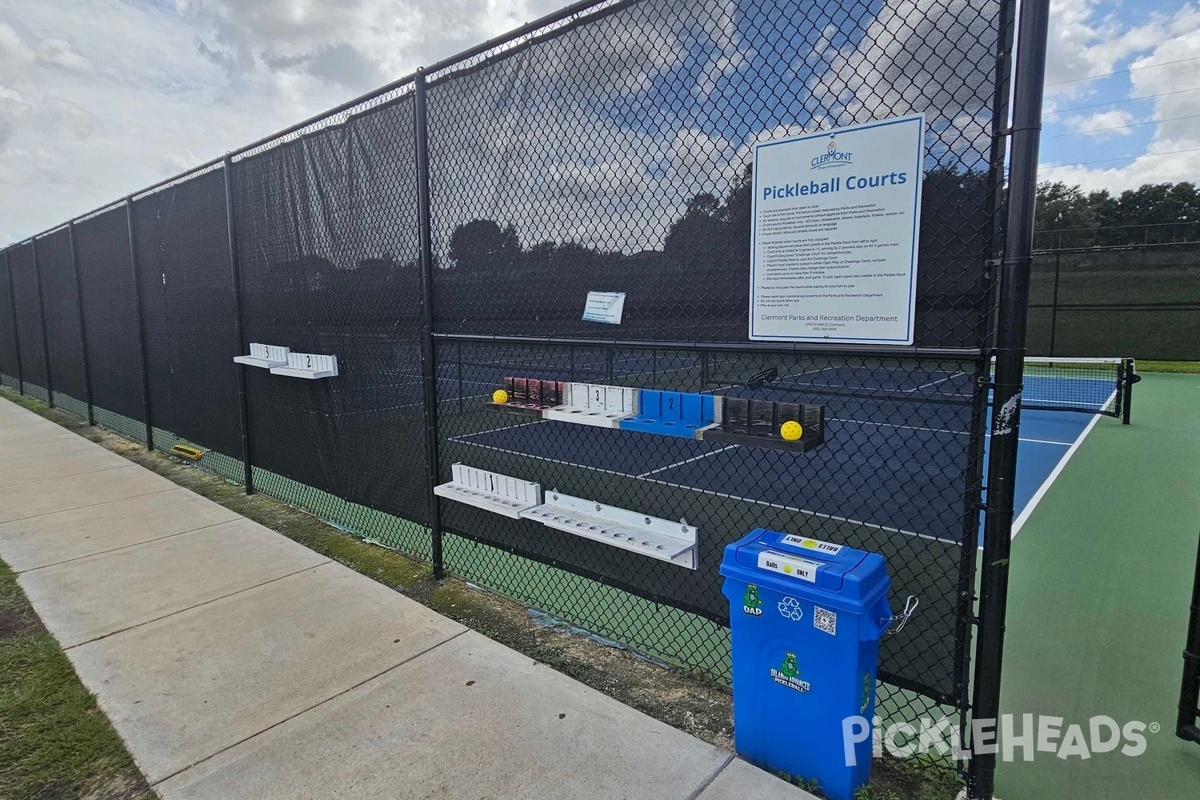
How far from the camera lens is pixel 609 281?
296 cm

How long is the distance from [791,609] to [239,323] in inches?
224

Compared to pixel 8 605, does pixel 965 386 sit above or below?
above

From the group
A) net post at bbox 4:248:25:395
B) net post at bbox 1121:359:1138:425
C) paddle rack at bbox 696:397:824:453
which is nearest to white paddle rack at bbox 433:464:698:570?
paddle rack at bbox 696:397:824:453

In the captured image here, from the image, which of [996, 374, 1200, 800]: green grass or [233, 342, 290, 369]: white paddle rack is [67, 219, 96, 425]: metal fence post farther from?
[996, 374, 1200, 800]: green grass

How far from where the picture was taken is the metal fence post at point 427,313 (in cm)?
382

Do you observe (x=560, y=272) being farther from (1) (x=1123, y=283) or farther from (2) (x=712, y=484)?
(1) (x=1123, y=283)

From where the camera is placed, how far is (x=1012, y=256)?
1.92m

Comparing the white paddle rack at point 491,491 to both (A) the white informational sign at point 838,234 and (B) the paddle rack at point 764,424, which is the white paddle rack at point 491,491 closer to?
(B) the paddle rack at point 764,424

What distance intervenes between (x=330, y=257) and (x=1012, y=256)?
448 centimetres

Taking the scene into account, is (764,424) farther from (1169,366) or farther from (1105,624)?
(1169,366)

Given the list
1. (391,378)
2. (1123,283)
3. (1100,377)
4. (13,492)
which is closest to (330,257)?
(391,378)

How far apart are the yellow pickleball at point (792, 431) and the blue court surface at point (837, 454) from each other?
0.64 feet

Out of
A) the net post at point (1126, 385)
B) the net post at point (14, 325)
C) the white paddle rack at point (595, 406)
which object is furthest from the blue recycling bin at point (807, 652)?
the net post at point (14, 325)

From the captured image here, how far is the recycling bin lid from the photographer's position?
199 centimetres
